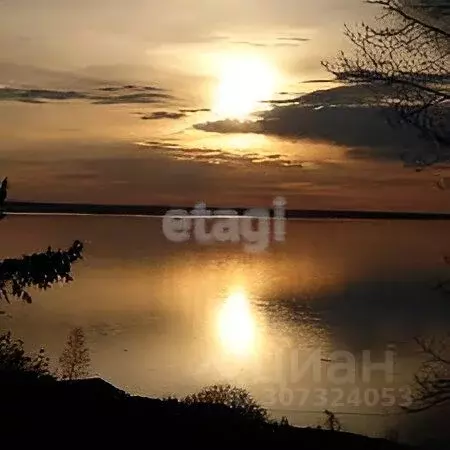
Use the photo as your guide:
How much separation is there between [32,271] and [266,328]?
1569 centimetres

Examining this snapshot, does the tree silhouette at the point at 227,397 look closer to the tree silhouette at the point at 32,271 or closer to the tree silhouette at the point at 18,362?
the tree silhouette at the point at 18,362

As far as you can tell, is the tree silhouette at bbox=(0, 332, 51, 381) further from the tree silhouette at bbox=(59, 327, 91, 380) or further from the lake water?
the lake water

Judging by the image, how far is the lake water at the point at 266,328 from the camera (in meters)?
16.6

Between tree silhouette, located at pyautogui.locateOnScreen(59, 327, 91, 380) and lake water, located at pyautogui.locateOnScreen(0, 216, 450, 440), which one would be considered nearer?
lake water, located at pyautogui.locateOnScreen(0, 216, 450, 440)

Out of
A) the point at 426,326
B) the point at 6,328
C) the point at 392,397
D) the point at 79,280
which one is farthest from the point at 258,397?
the point at 79,280

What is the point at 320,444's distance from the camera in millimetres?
10547

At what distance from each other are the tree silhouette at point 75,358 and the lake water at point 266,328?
297 mm

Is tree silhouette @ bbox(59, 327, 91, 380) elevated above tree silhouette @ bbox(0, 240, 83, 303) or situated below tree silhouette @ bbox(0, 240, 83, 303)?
above

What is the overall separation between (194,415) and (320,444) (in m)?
1.54

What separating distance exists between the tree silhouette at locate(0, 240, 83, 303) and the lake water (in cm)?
427

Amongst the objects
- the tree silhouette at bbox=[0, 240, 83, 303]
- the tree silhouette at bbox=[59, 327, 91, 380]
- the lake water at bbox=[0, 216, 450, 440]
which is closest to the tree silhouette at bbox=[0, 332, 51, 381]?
the tree silhouette at bbox=[59, 327, 91, 380]

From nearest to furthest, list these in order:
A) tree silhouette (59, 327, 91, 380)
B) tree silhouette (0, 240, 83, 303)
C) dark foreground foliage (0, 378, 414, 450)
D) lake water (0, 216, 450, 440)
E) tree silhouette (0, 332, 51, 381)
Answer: dark foreground foliage (0, 378, 414, 450) < tree silhouette (0, 240, 83, 303) < tree silhouette (0, 332, 51, 381) < lake water (0, 216, 450, 440) < tree silhouette (59, 327, 91, 380)

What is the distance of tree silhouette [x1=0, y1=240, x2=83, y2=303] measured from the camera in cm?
1023

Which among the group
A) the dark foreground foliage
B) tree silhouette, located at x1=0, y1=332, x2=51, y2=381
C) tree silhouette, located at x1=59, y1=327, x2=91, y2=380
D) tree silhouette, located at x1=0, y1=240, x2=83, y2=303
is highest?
tree silhouette, located at x1=59, y1=327, x2=91, y2=380
